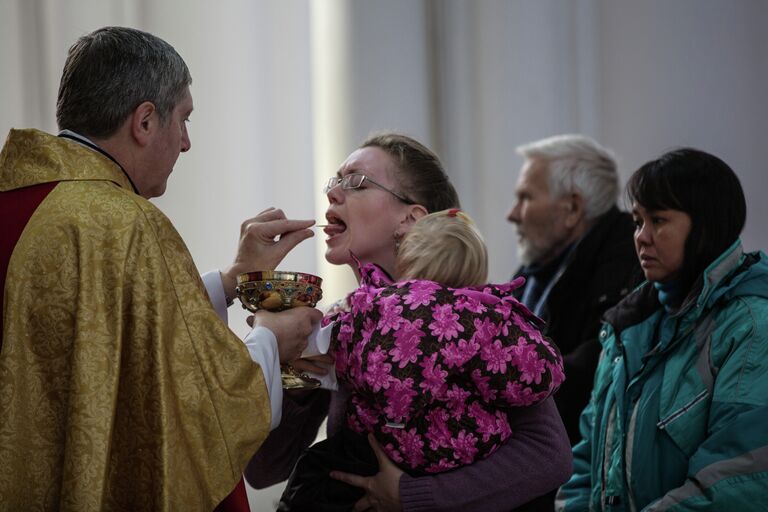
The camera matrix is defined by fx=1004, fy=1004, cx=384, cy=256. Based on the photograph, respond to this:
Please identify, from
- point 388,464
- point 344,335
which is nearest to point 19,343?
point 344,335

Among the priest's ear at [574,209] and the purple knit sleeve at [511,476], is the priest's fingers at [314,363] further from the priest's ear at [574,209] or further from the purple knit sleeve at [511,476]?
the priest's ear at [574,209]

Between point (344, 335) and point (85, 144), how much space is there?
741 millimetres

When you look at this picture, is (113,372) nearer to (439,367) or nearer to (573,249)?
(439,367)

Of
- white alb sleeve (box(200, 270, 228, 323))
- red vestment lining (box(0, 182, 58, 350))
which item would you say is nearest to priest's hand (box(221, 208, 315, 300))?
white alb sleeve (box(200, 270, 228, 323))

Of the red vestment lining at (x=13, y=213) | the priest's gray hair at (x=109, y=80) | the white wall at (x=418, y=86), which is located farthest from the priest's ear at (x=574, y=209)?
the red vestment lining at (x=13, y=213)

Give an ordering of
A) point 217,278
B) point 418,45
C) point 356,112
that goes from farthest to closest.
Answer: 1. point 418,45
2. point 356,112
3. point 217,278

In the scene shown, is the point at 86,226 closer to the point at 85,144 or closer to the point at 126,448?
the point at 85,144

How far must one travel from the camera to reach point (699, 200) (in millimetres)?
3029

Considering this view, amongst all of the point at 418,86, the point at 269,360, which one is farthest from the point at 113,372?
the point at 418,86

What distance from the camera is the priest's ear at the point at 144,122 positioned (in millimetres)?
2299

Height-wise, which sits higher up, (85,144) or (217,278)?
(85,144)

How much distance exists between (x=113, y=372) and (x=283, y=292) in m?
0.48

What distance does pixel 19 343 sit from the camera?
2.06 m

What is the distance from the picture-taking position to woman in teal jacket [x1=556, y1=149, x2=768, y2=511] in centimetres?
264
